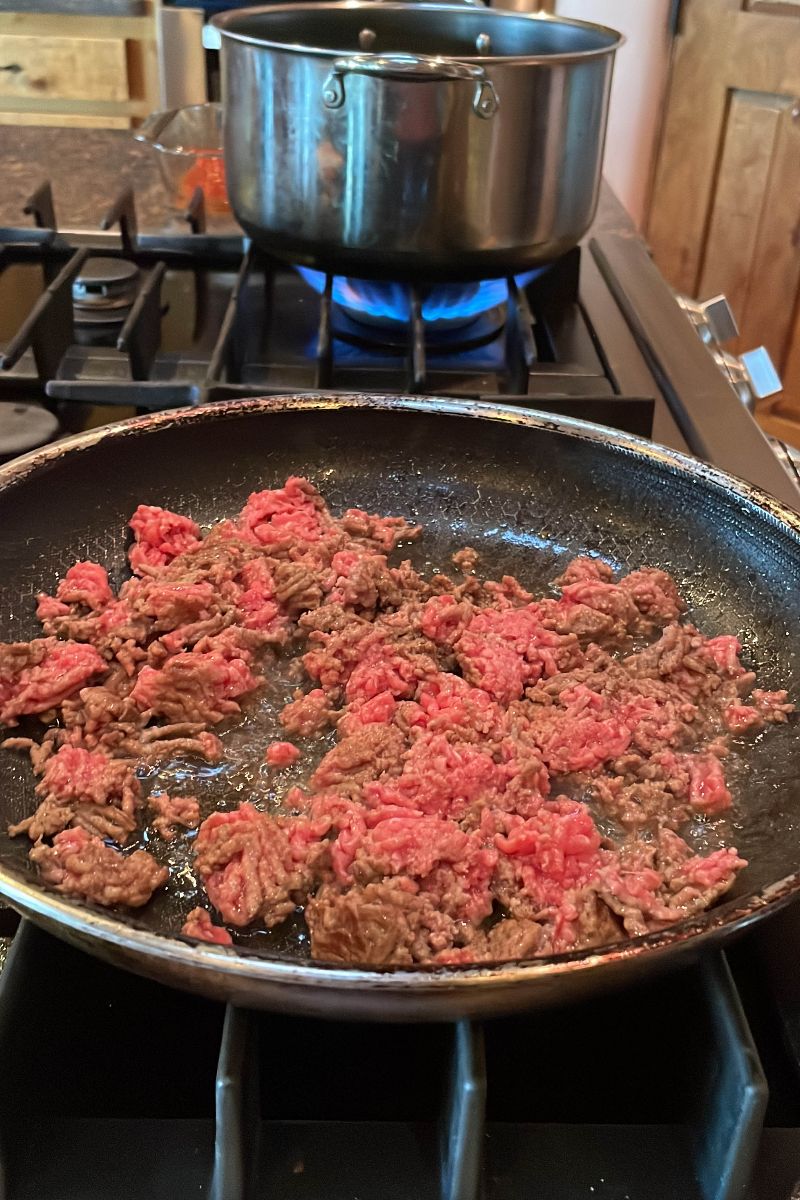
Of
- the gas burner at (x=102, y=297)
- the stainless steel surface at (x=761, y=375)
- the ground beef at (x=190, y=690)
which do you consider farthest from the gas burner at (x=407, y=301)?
the ground beef at (x=190, y=690)

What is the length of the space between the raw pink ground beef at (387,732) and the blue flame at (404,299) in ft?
1.47

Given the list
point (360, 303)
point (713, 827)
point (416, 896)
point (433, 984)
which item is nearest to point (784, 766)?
point (713, 827)

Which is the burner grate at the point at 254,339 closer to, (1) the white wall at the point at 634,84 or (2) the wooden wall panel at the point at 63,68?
(1) the white wall at the point at 634,84

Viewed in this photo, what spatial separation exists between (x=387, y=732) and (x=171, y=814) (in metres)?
0.19

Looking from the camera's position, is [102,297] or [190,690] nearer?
[190,690]

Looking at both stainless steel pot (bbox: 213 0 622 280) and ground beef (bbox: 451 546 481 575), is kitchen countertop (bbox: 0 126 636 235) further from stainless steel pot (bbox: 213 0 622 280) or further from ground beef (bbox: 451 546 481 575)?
ground beef (bbox: 451 546 481 575)

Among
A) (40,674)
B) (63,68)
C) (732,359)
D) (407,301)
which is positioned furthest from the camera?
(63,68)

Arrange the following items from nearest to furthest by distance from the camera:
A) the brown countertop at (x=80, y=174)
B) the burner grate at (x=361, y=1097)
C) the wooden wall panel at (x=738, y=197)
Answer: the burner grate at (x=361, y=1097) < the brown countertop at (x=80, y=174) < the wooden wall panel at (x=738, y=197)

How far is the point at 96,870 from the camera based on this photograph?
2.35ft

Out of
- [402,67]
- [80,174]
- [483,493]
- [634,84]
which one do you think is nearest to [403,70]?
[402,67]

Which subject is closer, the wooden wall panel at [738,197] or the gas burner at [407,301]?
the gas burner at [407,301]

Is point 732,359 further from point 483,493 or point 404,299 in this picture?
point 483,493

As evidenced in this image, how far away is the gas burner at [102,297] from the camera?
1.45m

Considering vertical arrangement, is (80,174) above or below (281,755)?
above
